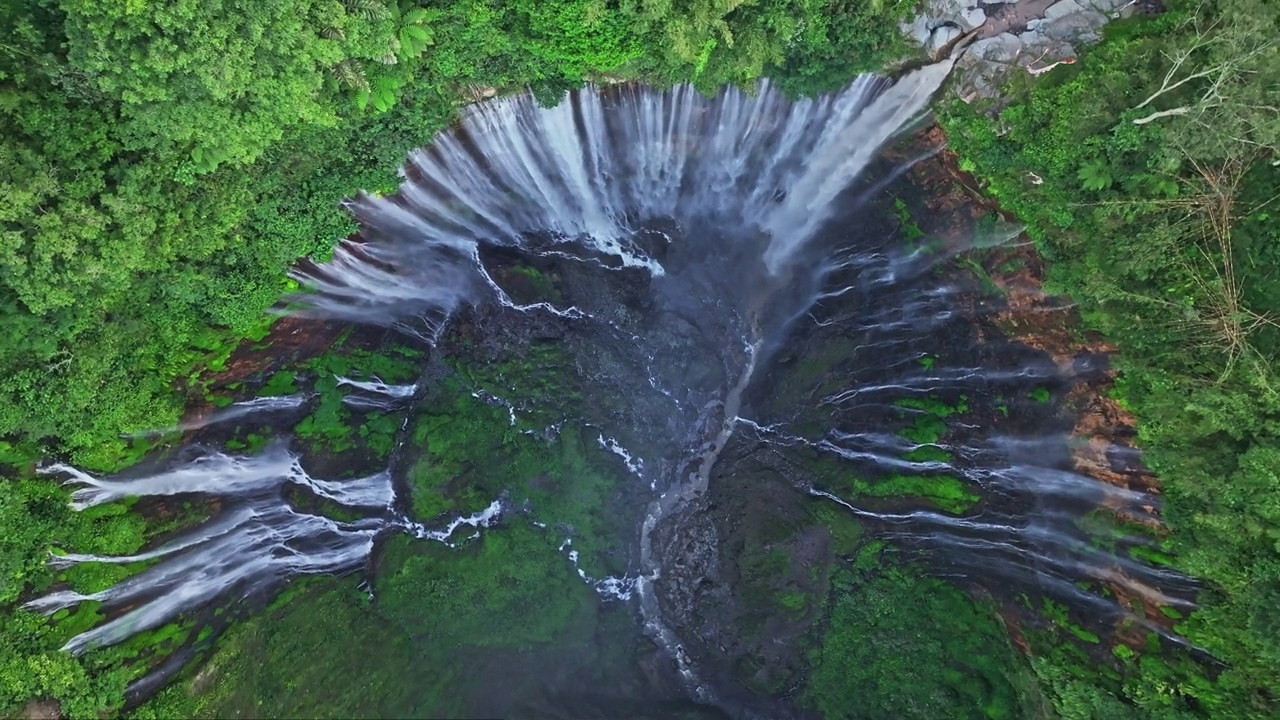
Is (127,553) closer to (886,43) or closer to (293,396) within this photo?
(293,396)

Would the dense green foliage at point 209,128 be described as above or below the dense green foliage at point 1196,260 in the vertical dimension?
above

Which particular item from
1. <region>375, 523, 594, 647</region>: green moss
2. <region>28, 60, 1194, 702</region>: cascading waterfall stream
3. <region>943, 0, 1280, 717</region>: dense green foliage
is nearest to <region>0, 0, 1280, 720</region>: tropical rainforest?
<region>943, 0, 1280, 717</region>: dense green foliage

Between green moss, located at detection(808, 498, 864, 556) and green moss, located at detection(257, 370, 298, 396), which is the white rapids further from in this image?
green moss, located at detection(808, 498, 864, 556)

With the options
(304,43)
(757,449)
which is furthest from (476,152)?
(757,449)

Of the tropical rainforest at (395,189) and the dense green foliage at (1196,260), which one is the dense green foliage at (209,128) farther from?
the dense green foliage at (1196,260)

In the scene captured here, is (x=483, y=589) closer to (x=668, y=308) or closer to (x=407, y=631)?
(x=407, y=631)

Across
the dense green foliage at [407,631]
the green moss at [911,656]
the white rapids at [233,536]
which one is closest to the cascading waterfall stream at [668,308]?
the white rapids at [233,536]
